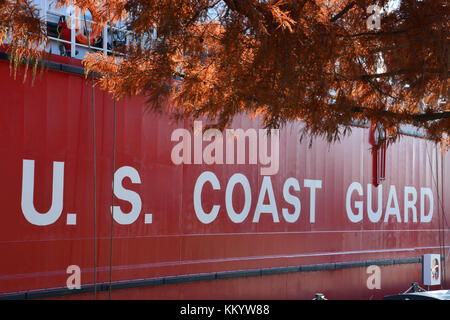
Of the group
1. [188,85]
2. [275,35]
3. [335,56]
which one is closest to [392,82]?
[335,56]

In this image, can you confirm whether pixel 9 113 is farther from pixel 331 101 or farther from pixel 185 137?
pixel 331 101

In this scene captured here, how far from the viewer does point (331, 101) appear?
19.0 feet

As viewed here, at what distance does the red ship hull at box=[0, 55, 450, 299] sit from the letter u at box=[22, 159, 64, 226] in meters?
0.01

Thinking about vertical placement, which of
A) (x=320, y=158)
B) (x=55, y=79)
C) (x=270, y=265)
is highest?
(x=55, y=79)

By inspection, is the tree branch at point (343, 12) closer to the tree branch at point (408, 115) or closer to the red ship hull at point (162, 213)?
the tree branch at point (408, 115)

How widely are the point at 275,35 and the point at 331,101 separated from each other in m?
1.25

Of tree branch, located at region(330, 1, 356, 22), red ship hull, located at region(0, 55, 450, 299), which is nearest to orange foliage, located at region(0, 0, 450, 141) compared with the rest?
tree branch, located at region(330, 1, 356, 22)

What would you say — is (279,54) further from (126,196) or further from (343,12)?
(126,196)

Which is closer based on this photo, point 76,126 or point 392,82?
point 392,82

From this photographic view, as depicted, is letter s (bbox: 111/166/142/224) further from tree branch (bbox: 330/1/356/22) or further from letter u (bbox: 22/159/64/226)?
tree branch (bbox: 330/1/356/22)

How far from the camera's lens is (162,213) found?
26.1ft

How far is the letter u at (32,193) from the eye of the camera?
6555 mm

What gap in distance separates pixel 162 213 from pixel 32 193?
72.4 inches

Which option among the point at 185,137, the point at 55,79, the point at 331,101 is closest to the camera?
the point at 331,101
